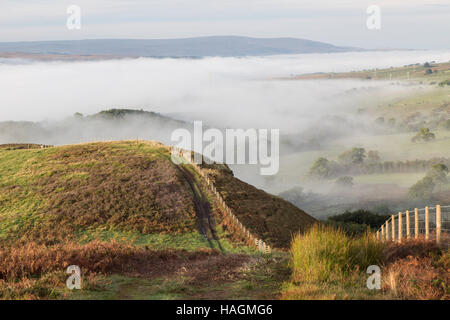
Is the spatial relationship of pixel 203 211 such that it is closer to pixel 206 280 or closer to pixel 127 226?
pixel 127 226

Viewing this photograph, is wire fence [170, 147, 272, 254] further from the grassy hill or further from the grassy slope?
the grassy hill

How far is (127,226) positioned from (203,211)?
7.20 m

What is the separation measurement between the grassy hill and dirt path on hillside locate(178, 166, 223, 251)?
0.42 feet

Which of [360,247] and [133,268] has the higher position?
[360,247]

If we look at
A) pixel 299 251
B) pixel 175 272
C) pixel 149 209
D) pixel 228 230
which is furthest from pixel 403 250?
pixel 149 209

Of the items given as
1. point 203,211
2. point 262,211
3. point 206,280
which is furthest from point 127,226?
point 206,280

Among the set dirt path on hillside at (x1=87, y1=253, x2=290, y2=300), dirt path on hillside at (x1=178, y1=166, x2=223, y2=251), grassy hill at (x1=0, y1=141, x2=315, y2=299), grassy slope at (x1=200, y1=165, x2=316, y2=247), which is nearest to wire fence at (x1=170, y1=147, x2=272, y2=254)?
grassy slope at (x1=200, y1=165, x2=316, y2=247)

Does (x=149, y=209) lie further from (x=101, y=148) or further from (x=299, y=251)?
(x=299, y=251)

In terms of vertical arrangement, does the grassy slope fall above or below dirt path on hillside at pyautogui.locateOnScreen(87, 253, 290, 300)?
below

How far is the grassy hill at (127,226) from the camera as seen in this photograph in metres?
15.4

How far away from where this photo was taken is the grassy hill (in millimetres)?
15438

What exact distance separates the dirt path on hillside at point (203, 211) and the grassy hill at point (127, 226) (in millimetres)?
128

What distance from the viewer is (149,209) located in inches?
1737
